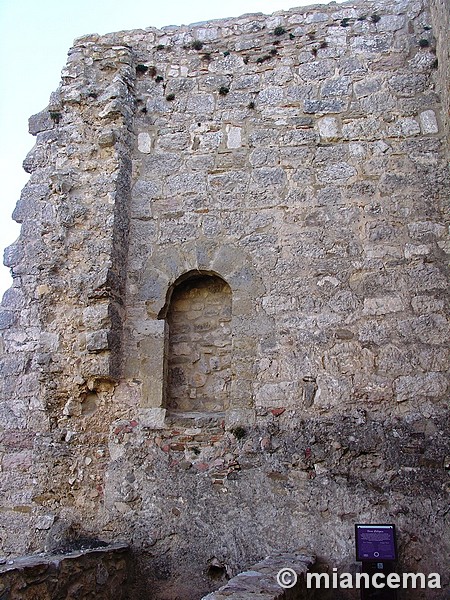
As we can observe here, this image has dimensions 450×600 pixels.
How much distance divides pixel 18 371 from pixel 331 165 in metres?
3.17

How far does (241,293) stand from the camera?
484cm

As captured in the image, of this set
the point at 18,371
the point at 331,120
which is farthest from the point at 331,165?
the point at 18,371

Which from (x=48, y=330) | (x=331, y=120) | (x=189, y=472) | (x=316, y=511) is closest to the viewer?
(x=316, y=511)

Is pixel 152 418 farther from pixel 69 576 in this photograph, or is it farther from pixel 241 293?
pixel 69 576

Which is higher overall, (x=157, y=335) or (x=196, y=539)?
(x=157, y=335)

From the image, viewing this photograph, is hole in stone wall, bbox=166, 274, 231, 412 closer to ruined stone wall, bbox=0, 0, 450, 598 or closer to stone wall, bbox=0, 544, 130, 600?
ruined stone wall, bbox=0, 0, 450, 598

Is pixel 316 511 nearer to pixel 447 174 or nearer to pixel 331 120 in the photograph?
pixel 447 174

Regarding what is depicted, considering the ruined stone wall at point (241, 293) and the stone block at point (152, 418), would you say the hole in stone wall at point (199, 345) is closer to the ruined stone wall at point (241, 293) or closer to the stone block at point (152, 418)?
the ruined stone wall at point (241, 293)

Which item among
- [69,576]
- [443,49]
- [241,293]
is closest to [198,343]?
[241,293]

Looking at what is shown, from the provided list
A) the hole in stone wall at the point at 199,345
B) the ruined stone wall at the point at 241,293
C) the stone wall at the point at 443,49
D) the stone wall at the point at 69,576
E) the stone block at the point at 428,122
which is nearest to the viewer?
the stone wall at the point at 69,576

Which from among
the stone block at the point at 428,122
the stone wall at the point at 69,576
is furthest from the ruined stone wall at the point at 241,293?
the stone wall at the point at 69,576

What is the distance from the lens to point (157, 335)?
4.85 metres

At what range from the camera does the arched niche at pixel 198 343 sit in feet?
15.9

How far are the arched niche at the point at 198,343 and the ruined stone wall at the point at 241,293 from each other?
3.5 inches
